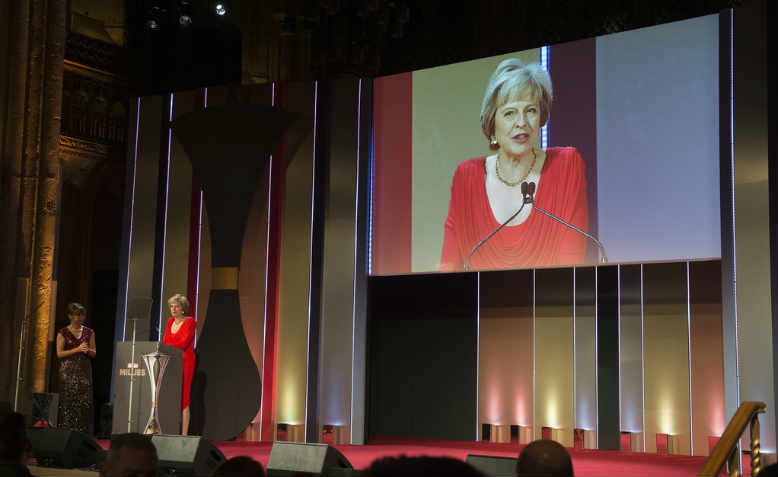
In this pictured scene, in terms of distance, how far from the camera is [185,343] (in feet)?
24.7

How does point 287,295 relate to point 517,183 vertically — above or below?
below

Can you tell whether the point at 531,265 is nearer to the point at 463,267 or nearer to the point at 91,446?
the point at 463,267

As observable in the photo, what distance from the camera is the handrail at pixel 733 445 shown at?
353 cm

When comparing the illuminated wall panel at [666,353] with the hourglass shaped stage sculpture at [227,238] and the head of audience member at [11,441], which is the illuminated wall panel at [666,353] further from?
the head of audience member at [11,441]

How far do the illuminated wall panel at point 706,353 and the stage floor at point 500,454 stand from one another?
0.29 m

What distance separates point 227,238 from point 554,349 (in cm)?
330

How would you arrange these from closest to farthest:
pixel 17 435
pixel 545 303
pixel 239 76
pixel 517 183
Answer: pixel 17 435 < pixel 517 183 < pixel 545 303 < pixel 239 76

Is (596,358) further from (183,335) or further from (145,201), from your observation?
(145,201)

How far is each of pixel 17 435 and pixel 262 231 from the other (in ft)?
20.1

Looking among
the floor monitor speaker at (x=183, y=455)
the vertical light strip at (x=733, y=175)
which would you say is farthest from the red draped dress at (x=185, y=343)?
the vertical light strip at (x=733, y=175)

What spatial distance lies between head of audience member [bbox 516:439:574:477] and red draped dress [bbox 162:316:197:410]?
5.37 meters

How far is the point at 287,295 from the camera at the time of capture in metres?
8.56

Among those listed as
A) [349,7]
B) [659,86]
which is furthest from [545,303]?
[349,7]

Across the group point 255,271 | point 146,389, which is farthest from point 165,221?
point 146,389
